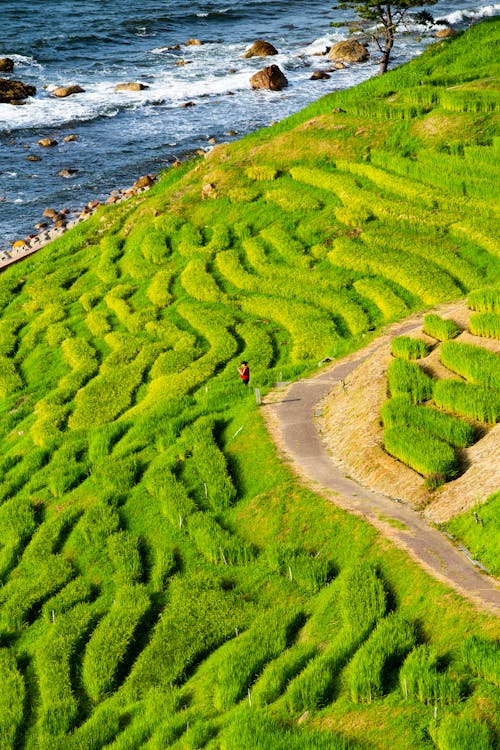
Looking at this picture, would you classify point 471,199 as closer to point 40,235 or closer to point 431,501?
point 431,501

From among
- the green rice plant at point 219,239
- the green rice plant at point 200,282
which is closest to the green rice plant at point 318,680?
the green rice plant at point 200,282

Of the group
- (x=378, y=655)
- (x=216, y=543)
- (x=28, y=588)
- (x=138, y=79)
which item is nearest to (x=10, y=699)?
(x=28, y=588)

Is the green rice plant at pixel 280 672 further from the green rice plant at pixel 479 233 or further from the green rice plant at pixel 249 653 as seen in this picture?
the green rice plant at pixel 479 233

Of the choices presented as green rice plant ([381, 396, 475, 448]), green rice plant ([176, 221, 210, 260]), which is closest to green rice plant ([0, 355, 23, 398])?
green rice plant ([176, 221, 210, 260])

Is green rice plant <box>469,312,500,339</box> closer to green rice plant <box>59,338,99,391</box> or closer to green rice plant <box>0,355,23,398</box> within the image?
green rice plant <box>59,338,99,391</box>

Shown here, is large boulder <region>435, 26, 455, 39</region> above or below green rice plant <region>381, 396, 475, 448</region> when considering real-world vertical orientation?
Answer: above

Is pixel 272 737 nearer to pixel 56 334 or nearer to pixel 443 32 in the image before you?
pixel 56 334
